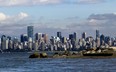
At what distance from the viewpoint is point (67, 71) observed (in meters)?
102

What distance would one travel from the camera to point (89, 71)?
99.8 meters

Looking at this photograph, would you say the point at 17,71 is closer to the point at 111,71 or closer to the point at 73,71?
the point at 73,71

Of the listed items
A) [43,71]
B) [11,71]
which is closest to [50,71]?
[43,71]

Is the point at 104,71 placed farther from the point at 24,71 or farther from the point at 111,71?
the point at 24,71

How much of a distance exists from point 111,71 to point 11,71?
67.4ft

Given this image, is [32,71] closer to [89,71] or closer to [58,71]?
[58,71]

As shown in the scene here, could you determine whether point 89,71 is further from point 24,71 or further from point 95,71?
point 24,71

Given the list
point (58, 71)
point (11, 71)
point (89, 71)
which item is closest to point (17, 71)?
point (11, 71)

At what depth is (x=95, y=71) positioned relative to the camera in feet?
327

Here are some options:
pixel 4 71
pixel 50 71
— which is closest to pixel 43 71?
pixel 50 71

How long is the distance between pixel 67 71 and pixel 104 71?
7633 millimetres

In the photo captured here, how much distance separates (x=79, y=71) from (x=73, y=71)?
1.21m

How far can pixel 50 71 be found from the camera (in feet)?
336

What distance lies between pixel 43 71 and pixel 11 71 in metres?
6.56
